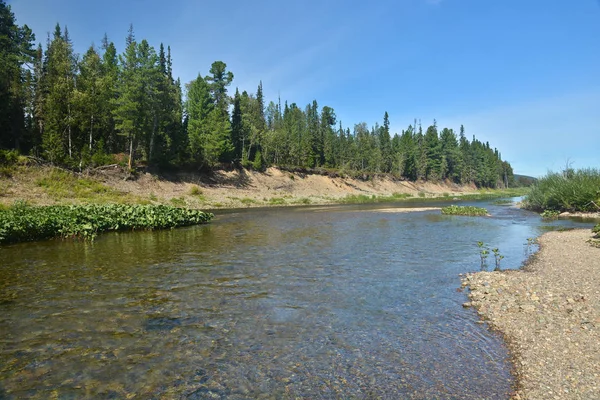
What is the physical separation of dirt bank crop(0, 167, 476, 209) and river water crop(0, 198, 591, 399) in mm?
24019

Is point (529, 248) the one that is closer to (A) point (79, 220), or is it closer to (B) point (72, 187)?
(A) point (79, 220)

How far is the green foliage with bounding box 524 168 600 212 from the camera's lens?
41.1 m

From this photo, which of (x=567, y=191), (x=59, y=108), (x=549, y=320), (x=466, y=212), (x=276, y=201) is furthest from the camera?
(x=276, y=201)

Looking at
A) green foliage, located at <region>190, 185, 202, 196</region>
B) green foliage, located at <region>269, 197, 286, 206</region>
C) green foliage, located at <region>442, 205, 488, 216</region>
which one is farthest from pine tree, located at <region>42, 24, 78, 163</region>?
green foliage, located at <region>442, 205, 488, 216</region>

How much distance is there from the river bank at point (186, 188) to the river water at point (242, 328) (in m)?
24.1

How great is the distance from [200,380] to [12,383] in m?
3.44

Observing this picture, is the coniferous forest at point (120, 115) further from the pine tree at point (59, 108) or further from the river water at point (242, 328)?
the river water at point (242, 328)

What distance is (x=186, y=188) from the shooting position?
193 ft

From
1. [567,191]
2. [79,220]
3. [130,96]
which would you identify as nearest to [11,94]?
[130,96]

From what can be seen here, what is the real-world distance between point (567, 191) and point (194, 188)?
51.9 m

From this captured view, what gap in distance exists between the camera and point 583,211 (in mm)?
42750

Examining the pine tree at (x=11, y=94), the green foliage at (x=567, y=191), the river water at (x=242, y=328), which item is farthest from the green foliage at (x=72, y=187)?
the green foliage at (x=567, y=191)

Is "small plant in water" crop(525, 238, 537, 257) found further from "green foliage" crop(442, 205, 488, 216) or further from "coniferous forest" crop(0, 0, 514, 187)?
"coniferous forest" crop(0, 0, 514, 187)

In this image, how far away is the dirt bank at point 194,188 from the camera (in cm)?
3853
